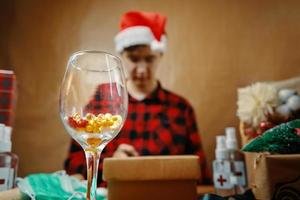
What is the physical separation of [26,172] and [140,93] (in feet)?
1.27

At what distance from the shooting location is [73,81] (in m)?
0.40

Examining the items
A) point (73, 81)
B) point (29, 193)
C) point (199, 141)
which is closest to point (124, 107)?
point (73, 81)

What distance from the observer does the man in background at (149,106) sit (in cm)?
80

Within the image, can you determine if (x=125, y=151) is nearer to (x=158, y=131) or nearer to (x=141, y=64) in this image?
(x=158, y=131)

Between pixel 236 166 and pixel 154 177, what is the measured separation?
24 cm

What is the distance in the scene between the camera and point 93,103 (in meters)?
0.40

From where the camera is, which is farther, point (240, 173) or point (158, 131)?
point (158, 131)

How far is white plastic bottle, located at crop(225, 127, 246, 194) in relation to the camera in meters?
0.60

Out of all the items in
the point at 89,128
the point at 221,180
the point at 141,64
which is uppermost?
the point at 141,64

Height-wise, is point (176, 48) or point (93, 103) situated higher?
point (176, 48)

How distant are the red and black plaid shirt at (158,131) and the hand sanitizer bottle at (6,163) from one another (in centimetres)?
27

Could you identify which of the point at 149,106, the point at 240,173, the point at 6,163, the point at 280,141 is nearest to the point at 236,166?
the point at 240,173

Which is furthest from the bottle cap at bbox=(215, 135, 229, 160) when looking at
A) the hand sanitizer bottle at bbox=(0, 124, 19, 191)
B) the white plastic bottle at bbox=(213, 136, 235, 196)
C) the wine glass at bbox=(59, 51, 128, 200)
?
the hand sanitizer bottle at bbox=(0, 124, 19, 191)

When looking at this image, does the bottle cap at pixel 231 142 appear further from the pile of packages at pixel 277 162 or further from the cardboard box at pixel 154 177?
the cardboard box at pixel 154 177
